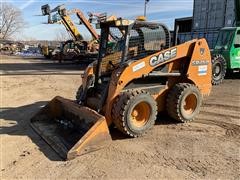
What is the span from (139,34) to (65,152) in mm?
2583

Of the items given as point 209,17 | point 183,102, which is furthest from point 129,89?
point 209,17

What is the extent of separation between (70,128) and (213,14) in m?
18.4

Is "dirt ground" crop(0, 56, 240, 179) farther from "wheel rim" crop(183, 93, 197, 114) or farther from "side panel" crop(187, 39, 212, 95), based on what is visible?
"side panel" crop(187, 39, 212, 95)

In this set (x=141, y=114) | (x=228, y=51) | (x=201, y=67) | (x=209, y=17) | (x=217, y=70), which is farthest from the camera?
(x=209, y=17)

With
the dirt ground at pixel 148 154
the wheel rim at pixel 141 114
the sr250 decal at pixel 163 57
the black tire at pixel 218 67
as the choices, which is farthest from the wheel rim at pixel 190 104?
the black tire at pixel 218 67

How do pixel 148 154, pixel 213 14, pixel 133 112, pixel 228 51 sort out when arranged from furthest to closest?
1. pixel 213 14
2. pixel 228 51
3. pixel 133 112
4. pixel 148 154

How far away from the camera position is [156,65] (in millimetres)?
5969

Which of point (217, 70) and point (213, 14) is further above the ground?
point (213, 14)

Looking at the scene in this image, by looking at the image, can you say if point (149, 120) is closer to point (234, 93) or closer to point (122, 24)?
point (122, 24)

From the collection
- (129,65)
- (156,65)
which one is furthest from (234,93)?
(129,65)

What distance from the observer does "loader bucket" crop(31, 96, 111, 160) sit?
4965 mm

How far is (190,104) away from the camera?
22.0 ft

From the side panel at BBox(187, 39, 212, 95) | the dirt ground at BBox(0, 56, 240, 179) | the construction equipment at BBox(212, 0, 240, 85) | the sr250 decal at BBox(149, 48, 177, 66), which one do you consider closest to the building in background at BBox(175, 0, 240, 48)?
the construction equipment at BBox(212, 0, 240, 85)

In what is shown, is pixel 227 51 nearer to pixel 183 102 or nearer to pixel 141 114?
pixel 183 102
